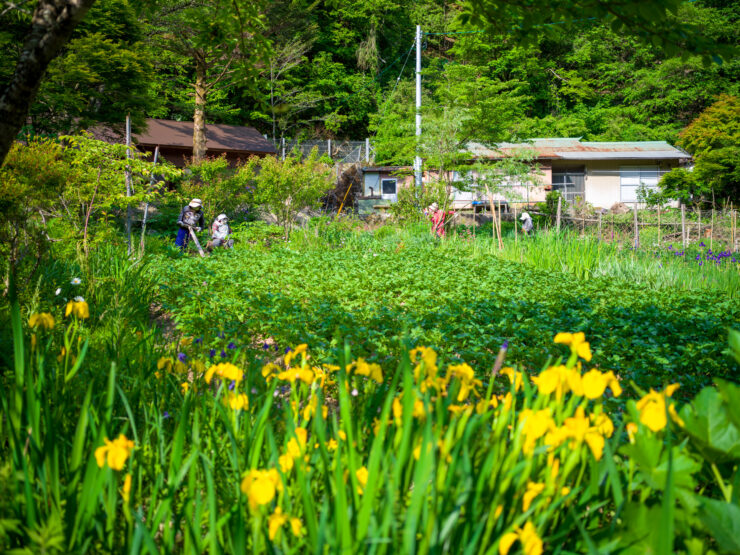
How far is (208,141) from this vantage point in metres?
25.9

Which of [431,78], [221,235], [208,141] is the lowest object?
[221,235]

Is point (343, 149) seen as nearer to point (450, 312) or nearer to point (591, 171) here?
point (591, 171)

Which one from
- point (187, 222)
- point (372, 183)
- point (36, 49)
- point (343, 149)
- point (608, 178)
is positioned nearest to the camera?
point (36, 49)

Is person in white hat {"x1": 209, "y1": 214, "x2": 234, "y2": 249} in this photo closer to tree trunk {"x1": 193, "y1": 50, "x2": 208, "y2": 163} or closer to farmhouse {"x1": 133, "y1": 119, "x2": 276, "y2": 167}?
tree trunk {"x1": 193, "y1": 50, "x2": 208, "y2": 163}

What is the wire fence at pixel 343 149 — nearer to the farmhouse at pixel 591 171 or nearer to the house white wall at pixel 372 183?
the house white wall at pixel 372 183

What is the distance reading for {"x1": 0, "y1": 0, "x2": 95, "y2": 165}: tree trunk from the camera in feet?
6.10

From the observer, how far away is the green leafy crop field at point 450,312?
4086mm

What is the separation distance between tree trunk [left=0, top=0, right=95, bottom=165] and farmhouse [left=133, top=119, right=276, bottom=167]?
23.0 meters

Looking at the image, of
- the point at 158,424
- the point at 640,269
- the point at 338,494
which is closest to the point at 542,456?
the point at 338,494

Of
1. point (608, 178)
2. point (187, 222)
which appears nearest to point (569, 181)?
point (608, 178)

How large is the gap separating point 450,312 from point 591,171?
85.0ft

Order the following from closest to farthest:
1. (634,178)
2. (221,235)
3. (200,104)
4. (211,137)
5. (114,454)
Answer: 1. (114,454)
2. (221,235)
3. (200,104)
4. (211,137)
5. (634,178)

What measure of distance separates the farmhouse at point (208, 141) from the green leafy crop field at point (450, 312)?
17891mm

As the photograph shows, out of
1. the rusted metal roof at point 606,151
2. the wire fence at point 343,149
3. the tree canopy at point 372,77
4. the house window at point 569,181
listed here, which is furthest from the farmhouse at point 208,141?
the house window at point 569,181
